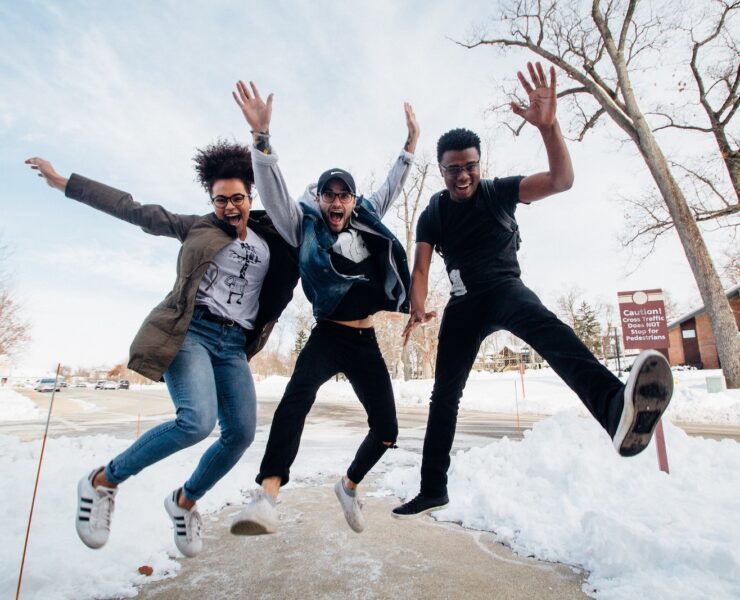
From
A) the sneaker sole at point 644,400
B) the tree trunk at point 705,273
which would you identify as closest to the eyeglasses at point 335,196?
the sneaker sole at point 644,400

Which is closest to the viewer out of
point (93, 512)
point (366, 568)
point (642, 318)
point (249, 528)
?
point (249, 528)

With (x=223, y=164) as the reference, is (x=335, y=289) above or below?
below

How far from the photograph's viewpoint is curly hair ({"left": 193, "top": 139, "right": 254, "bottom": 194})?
3219 mm

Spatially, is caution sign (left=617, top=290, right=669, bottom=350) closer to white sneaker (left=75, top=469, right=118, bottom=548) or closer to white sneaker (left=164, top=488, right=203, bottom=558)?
white sneaker (left=164, top=488, right=203, bottom=558)

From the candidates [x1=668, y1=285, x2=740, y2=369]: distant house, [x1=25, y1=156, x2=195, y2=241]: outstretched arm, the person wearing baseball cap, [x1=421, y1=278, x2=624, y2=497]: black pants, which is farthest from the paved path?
[x1=668, y1=285, x2=740, y2=369]: distant house

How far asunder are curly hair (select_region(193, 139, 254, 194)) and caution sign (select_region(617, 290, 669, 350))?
7.16 m

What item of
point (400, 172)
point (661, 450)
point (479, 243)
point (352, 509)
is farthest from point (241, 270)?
point (661, 450)

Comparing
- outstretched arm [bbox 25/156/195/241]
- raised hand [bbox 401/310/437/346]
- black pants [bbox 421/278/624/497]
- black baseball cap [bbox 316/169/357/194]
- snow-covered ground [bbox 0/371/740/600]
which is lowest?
snow-covered ground [bbox 0/371/740/600]

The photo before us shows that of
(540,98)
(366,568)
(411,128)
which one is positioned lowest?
(366,568)

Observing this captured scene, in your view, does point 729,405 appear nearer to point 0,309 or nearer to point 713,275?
point 713,275

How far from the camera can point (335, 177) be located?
2.92 m

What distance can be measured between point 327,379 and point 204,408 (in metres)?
0.78

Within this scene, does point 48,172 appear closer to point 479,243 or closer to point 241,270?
point 241,270

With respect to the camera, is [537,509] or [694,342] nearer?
[537,509]
